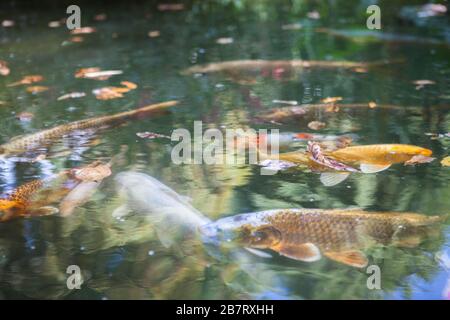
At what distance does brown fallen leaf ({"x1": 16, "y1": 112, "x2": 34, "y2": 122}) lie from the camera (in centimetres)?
263

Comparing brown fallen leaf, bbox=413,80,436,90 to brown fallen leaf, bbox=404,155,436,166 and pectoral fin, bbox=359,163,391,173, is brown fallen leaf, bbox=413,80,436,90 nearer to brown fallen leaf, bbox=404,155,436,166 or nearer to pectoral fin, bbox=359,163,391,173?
brown fallen leaf, bbox=404,155,436,166

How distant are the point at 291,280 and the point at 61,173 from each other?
3.15 ft

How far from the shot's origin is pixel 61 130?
96.0 inches

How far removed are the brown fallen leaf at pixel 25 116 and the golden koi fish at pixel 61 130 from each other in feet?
0.77

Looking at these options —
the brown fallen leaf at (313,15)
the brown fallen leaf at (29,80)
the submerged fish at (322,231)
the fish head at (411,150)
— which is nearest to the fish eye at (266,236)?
the submerged fish at (322,231)

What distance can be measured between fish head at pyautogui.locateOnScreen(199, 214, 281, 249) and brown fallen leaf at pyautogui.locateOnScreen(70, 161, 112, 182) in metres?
0.51

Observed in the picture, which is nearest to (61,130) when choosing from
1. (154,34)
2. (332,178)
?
(332,178)

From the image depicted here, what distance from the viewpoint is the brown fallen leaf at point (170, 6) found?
6027 millimetres

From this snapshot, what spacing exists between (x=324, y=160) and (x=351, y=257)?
59 centimetres

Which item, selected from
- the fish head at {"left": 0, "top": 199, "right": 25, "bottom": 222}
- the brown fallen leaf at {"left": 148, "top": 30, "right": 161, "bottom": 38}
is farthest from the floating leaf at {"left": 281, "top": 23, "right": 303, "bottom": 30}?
the fish head at {"left": 0, "top": 199, "right": 25, "bottom": 222}

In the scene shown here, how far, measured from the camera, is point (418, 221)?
1.60 meters
